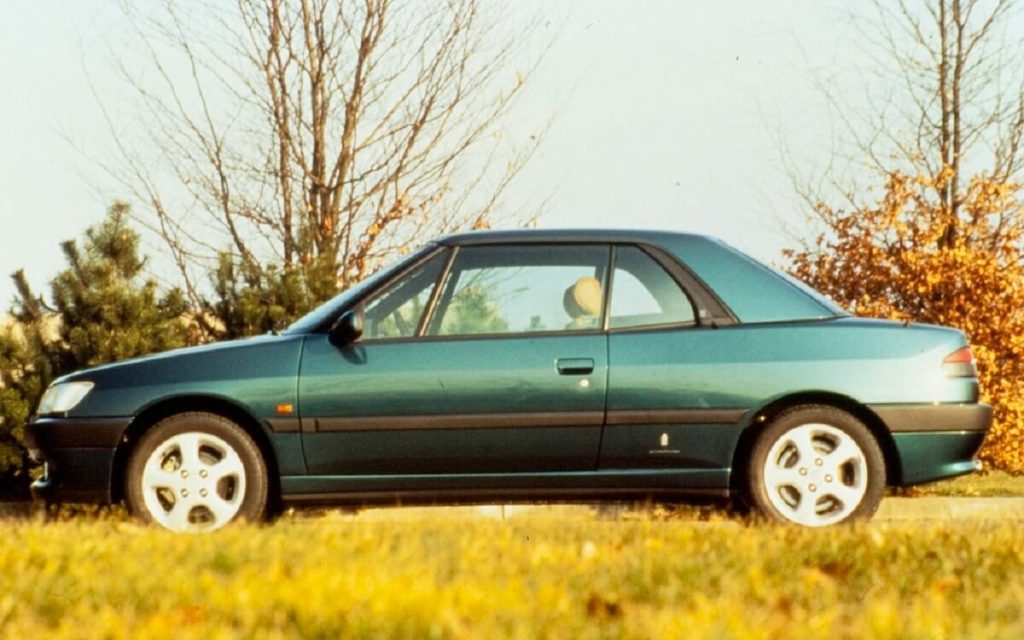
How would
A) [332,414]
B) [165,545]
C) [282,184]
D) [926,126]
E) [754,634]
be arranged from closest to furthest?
1. [754,634]
2. [165,545]
3. [332,414]
4. [282,184]
5. [926,126]

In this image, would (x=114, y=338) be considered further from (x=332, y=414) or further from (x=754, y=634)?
(x=754, y=634)

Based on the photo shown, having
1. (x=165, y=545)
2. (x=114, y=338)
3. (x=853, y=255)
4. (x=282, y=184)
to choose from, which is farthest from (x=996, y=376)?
(x=165, y=545)

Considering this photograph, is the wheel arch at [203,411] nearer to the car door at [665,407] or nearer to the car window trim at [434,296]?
the car window trim at [434,296]

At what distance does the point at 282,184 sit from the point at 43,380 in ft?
14.5

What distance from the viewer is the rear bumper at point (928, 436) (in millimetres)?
8078

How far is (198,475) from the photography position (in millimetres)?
8008

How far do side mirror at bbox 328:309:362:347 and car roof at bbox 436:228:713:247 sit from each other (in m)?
0.71

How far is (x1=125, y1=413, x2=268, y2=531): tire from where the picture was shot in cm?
801

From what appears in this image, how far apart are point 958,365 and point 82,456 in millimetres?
4457

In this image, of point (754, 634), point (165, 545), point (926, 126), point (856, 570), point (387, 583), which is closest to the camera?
point (754, 634)

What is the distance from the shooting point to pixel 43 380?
12.9m

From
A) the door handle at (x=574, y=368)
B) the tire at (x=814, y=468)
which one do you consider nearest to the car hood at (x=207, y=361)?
the door handle at (x=574, y=368)

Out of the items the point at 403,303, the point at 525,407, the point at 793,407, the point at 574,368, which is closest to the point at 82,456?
the point at 403,303

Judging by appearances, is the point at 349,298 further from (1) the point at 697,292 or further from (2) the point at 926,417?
(2) the point at 926,417
